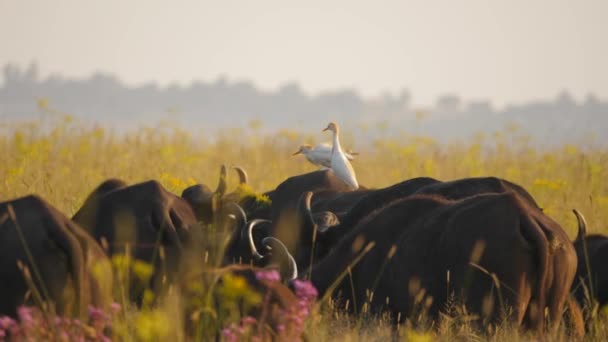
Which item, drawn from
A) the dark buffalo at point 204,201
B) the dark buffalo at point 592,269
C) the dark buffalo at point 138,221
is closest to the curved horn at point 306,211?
the dark buffalo at point 138,221

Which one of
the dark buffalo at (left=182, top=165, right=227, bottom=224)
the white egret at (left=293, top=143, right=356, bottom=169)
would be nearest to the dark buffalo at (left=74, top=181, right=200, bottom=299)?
the dark buffalo at (left=182, top=165, right=227, bottom=224)

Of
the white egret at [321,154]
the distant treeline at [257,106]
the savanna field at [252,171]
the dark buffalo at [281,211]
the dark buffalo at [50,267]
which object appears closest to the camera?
the dark buffalo at [50,267]

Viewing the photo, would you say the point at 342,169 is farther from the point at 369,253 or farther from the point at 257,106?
the point at 257,106

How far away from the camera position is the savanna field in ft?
19.7

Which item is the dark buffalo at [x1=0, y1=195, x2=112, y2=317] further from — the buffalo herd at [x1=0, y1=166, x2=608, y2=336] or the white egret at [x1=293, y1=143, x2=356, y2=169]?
the white egret at [x1=293, y1=143, x2=356, y2=169]

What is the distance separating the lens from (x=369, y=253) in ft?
22.6

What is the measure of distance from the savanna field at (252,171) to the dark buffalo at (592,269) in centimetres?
24

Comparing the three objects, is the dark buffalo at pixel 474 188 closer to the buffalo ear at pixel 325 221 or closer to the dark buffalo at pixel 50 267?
the buffalo ear at pixel 325 221

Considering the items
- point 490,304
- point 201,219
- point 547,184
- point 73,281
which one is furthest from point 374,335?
point 547,184

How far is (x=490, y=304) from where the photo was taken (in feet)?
19.8

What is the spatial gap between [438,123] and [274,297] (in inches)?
2960

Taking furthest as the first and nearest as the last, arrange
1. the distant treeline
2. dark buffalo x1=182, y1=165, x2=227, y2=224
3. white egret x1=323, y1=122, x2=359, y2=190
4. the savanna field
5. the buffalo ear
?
the distant treeline < white egret x1=323, y1=122, x2=359, y2=190 < dark buffalo x1=182, y1=165, x2=227, y2=224 < the buffalo ear < the savanna field

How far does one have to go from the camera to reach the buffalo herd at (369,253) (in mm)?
5270

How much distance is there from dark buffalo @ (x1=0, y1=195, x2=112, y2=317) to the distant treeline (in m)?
66.0
